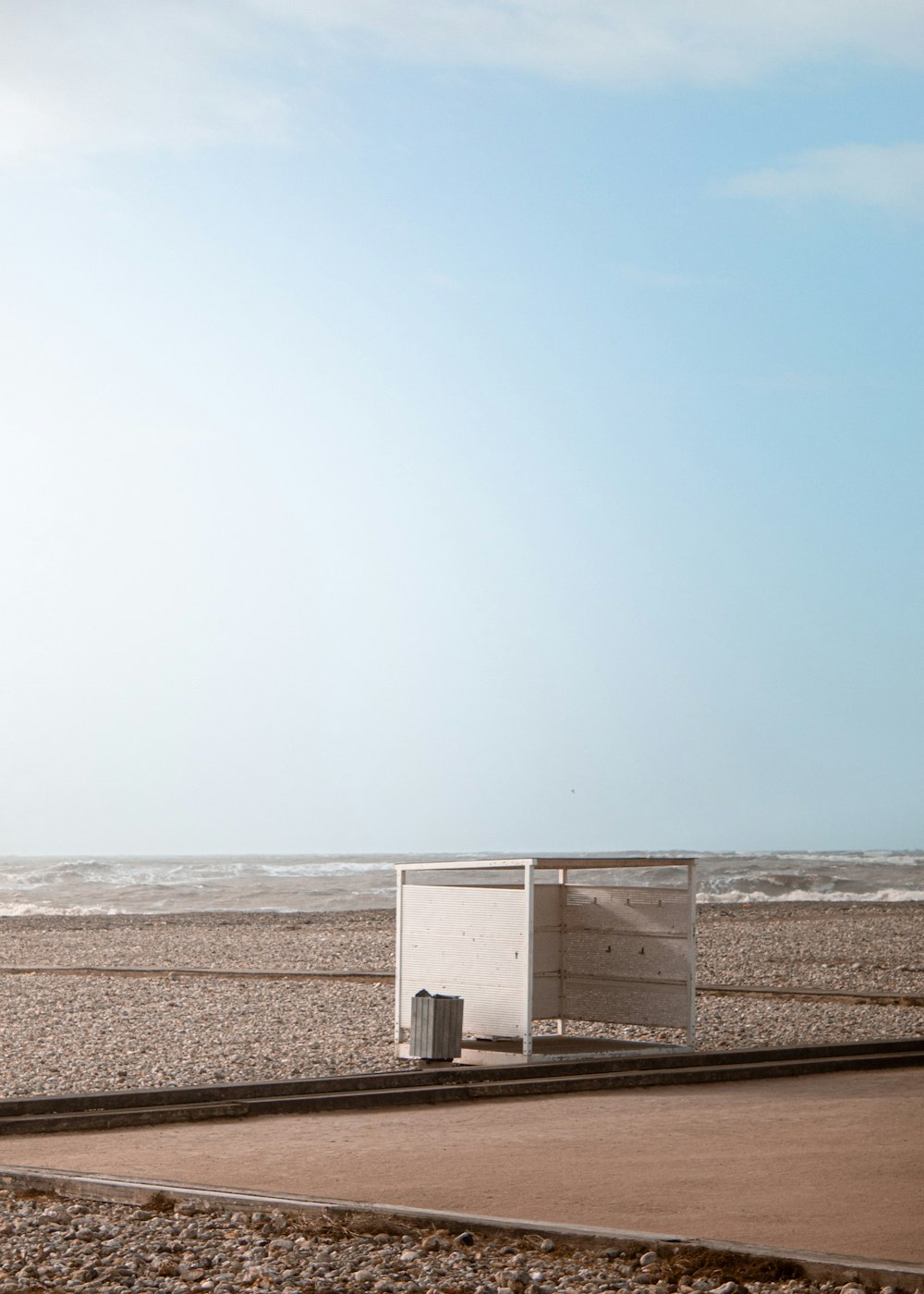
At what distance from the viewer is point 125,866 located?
6938 cm

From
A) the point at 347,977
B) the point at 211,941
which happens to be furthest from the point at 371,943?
the point at 347,977

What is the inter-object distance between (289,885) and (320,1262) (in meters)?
51.9

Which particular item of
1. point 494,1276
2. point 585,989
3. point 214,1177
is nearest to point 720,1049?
point 585,989

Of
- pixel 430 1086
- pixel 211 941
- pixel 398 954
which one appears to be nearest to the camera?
pixel 430 1086

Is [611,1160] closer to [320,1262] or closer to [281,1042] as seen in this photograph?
[320,1262]

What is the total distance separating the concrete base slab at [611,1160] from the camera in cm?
588

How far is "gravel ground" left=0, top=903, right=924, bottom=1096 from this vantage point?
36.5 ft

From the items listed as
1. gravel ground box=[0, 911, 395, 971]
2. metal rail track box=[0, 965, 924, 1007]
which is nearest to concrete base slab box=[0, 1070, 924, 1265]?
metal rail track box=[0, 965, 924, 1007]

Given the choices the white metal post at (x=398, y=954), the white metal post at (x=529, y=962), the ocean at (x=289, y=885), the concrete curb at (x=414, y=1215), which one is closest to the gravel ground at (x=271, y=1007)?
the white metal post at (x=398, y=954)

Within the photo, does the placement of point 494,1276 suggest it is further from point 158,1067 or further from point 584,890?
point 584,890

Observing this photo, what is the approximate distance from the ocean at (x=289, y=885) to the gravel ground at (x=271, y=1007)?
15.4 meters

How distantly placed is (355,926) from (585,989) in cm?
2079

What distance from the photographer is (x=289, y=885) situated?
185 feet

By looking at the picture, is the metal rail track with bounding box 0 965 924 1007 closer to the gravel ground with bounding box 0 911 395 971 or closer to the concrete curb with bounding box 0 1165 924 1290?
the gravel ground with bounding box 0 911 395 971
